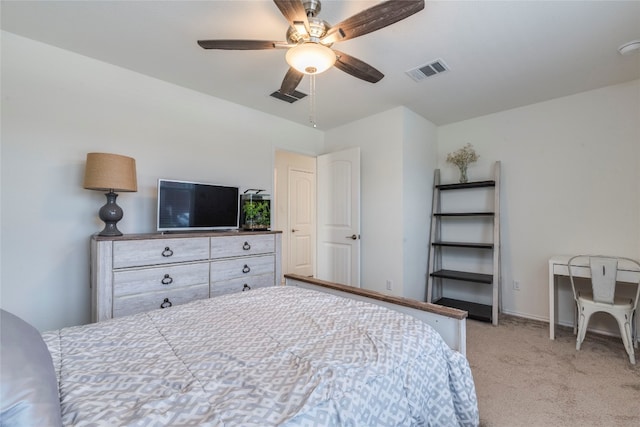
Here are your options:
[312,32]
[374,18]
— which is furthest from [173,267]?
[374,18]

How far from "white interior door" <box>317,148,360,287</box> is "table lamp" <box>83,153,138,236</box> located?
2.31 metres

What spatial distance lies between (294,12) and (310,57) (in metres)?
0.25

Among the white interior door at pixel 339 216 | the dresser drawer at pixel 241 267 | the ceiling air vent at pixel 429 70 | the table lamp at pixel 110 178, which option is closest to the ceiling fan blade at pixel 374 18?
the ceiling air vent at pixel 429 70

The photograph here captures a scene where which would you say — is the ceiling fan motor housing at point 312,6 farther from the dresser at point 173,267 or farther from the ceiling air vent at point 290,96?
the dresser at point 173,267

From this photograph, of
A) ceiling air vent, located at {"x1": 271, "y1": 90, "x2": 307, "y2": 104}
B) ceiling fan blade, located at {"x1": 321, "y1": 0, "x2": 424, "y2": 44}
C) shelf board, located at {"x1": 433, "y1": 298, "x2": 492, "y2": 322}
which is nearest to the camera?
ceiling fan blade, located at {"x1": 321, "y1": 0, "x2": 424, "y2": 44}

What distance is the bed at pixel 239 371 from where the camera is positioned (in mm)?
671

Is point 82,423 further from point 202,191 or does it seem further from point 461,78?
point 461,78

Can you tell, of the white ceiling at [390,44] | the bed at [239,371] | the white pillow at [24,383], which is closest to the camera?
the white pillow at [24,383]

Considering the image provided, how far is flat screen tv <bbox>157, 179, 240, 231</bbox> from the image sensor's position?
2473 mm

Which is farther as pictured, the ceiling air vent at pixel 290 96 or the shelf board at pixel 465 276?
the shelf board at pixel 465 276

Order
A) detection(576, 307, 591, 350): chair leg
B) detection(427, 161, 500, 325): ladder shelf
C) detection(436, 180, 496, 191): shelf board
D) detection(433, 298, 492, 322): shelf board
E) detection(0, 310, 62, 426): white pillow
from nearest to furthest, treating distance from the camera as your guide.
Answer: detection(0, 310, 62, 426): white pillow → detection(576, 307, 591, 350): chair leg → detection(433, 298, 492, 322): shelf board → detection(427, 161, 500, 325): ladder shelf → detection(436, 180, 496, 191): shelf board

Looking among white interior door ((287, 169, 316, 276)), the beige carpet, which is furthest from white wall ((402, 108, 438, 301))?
white interior door ((287, 169, 316, 276))

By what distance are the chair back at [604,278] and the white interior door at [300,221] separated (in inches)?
144

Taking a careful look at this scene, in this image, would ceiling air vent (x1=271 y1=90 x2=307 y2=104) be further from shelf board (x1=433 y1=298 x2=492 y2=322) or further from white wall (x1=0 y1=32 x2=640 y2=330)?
shelf board (x1=433 y1=298 x2=492 y2=322)
